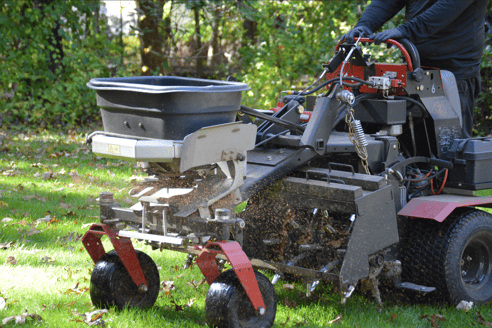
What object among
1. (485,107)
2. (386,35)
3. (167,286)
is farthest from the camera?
(485,107)

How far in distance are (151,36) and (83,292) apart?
308 inches

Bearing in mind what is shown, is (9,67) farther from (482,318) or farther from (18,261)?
(482,318)

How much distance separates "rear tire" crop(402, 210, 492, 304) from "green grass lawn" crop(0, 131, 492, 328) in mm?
127

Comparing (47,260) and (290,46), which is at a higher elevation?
(290,46)

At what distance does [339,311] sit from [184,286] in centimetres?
106

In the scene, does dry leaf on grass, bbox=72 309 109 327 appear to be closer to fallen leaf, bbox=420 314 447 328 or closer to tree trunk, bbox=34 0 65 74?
fallen leaf, bbox=420 314 447 328

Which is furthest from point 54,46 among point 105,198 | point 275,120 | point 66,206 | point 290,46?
point 275,120

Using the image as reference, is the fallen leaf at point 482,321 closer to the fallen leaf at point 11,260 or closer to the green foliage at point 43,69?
the fallen leaf at point 11,260

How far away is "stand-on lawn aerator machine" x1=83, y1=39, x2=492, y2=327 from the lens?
→ 3070 millimetres

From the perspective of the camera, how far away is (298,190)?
11.8 feet

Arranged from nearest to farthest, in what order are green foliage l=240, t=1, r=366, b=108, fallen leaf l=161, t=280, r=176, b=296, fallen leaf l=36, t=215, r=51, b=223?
fallen leaf l=161, t=280, r=176, b=296, fallen leaf l=36, t=215, r=51, b=223, green foliage l=240, t=1, r=366, b=108

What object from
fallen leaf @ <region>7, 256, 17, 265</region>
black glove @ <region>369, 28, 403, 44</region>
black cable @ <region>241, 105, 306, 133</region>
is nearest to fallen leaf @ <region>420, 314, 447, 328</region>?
black cable @ <region>241, 105, 306, 133</region>

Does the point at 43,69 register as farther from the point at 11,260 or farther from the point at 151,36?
the point at 11,260

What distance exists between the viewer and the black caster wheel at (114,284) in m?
3.53
